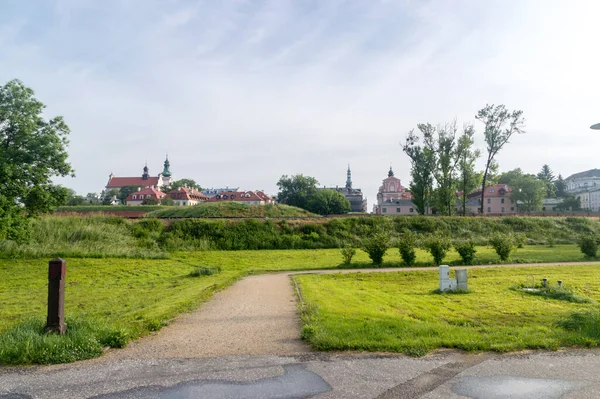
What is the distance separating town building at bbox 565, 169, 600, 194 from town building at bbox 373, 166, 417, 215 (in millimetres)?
52074

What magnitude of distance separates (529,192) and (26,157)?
285 feet

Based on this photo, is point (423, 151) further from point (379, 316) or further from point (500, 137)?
point (379, 316)

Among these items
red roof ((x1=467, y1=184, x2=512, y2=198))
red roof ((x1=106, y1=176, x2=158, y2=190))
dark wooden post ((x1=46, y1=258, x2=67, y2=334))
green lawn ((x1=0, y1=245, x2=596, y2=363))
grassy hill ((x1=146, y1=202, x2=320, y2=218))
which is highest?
red roof ((x1=106, y1=176, x2=158, y2=190))

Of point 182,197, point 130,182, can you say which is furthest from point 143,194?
point 130,182

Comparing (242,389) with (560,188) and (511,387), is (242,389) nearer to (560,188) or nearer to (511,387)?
(511,387)

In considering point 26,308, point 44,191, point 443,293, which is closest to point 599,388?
point 443,293

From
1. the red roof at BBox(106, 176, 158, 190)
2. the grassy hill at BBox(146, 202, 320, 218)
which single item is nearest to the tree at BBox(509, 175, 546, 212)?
the grassy hill at BBox(146, 202, 320, 218)

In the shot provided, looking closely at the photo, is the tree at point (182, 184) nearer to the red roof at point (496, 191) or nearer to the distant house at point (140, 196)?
the distant house at point (140, 196)

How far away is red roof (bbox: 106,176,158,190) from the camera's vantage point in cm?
13275

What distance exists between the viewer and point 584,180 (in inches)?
5315

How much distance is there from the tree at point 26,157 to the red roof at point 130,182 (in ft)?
355

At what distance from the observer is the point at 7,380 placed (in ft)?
18.0

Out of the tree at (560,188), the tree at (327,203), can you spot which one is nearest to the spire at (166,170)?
the tree at (327,203)

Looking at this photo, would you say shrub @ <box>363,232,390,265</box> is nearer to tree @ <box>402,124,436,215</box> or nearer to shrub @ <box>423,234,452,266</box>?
shrub @ <box>423,234,452,266</box>
